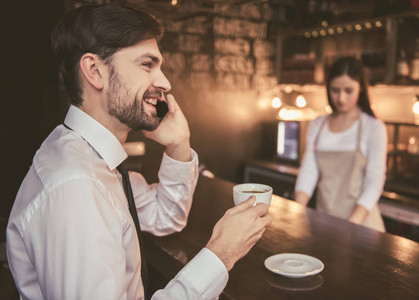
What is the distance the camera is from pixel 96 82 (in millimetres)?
1161

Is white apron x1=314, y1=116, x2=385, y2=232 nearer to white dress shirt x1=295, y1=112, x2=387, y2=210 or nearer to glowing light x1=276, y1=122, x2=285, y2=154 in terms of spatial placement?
white dress shirt x1=295, y1=112, x2=387, y2=210

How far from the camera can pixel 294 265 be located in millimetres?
1288

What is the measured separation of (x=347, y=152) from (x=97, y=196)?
6.79 feet

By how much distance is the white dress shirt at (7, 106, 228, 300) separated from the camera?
883mm

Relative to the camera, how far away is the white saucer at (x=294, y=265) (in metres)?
1.21

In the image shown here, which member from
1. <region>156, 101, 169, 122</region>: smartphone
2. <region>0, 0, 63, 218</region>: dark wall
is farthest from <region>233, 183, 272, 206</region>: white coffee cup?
<region>0, 0, 63, 218</region>: dark wall

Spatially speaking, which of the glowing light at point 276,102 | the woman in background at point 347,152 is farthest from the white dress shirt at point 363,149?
the glowing light at point 276,102

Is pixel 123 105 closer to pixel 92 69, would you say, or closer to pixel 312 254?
pixel 92 69

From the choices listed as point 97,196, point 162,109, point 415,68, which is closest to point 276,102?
point 415,68

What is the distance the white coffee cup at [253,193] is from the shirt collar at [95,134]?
366mm

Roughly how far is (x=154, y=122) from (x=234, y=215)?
16.0 inches

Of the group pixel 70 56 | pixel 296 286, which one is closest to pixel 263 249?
pixel 296 286

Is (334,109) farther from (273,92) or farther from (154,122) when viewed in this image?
(273,92)

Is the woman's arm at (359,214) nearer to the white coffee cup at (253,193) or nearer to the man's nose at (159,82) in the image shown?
the white coffee cup at (253,193)
